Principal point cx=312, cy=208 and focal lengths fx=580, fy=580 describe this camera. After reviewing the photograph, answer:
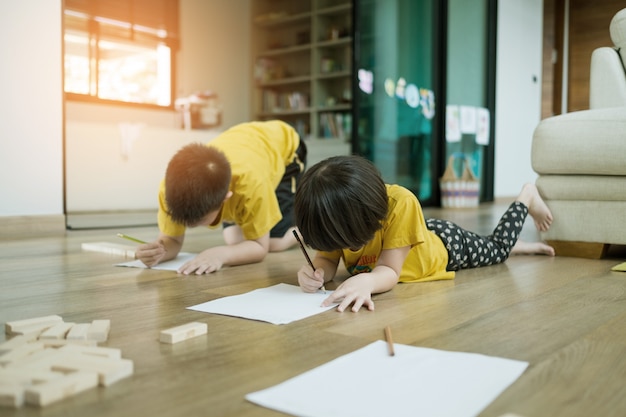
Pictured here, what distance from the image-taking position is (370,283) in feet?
4.03

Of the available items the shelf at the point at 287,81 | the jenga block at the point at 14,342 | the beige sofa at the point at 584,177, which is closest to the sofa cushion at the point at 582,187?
the beige sofa at the point at 584,177

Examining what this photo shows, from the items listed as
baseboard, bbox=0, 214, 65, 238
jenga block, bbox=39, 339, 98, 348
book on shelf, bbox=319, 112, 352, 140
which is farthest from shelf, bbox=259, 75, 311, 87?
jenga block, bbox=39, 339, 98, 348

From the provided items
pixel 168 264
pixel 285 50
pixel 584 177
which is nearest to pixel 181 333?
pixel 168 264

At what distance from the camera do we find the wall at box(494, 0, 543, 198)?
5.57 meters

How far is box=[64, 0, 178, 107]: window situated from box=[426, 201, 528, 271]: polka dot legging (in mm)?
4002

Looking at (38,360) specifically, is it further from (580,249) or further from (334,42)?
(334,42)

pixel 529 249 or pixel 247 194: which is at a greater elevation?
pixel 247 194

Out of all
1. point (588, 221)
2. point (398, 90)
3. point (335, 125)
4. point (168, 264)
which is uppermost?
point (398, 90)

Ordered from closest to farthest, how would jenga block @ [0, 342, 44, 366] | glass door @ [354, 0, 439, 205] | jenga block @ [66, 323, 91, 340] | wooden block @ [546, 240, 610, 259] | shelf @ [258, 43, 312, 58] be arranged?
jenga block @ [0, 342, 44, 366] → jenga block @ [66, 323, 91, 340] → wooden block @ [546, 240, 610, 259] → glass door @ [354, 0, 439, 205] → shelf @ [258, 43, 312, 58]

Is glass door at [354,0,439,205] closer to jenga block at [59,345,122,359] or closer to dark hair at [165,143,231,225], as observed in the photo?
dark hair at [165,143,231,225]

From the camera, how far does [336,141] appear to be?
5039mm

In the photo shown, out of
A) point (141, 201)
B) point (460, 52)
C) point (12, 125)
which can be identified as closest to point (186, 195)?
point (12, 125)

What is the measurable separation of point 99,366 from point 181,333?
196mm

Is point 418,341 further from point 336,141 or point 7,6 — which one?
point 336,141
